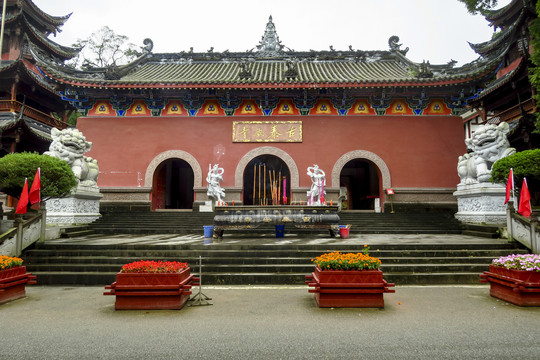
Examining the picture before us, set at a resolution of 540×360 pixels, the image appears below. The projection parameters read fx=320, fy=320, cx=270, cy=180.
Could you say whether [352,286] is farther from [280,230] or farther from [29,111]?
[29,111]

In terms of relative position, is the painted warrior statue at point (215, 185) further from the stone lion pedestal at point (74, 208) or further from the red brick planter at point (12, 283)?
the red brick planter at point (12, 283)

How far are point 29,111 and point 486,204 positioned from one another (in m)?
20.8

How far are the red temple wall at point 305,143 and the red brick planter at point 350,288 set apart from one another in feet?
28.1

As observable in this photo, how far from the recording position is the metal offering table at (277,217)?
759 centimetres

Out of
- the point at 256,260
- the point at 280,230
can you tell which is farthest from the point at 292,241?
the point at 256,260

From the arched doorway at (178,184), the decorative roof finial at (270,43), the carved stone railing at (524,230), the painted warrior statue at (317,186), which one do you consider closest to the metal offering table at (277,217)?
the painted warrior statue at (317,186)

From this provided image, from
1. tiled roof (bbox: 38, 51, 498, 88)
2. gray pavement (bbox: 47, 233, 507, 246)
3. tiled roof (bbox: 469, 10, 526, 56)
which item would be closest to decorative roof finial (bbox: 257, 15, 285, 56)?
tiled roof (bbox: 38, 51, 498, 88)

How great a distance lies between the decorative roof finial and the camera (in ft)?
52.8

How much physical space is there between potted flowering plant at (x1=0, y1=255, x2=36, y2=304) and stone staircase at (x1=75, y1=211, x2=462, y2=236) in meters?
4.19

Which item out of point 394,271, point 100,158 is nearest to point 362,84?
point 394,271

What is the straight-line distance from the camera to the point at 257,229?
356 inches

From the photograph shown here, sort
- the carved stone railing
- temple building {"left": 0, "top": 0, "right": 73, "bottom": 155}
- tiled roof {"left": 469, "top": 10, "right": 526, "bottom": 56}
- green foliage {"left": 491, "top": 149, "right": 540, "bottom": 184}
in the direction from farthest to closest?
temple building {"left": 0, "top": 0, "right": 73, "bottom": 155}
tiled roof {"left": 469, "top": 10, "right": 526, "bottom": 56}
green foliage {"left": 491, "top": 149, "right": 540, "bottom": 184}
the carved stone railing

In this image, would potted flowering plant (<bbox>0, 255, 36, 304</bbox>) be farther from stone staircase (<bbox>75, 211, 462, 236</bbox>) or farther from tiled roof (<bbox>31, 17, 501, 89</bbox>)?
tiled roof (<bbox>31, 17, 501, 89</bbox>)

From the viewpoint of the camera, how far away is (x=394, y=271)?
17.9 feet
